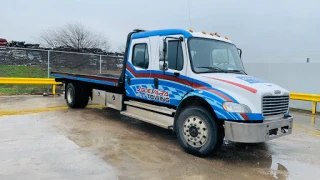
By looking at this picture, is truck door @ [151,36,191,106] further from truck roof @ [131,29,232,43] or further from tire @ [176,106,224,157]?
tire @ [176,106,224,157]

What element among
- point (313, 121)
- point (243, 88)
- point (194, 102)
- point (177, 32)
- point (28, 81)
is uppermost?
point (177, 32)

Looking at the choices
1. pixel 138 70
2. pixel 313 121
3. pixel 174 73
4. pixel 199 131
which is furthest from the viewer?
pixel 313 121

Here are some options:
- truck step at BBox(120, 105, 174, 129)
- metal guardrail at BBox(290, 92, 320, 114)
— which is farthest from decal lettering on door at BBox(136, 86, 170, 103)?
metal guardrail at BBox(290, 92, 320, 114)

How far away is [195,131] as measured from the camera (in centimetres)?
544

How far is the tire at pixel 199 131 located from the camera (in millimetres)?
5180

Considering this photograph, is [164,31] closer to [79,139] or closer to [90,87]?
[79,139]

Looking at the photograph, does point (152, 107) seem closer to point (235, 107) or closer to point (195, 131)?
point (195, 131)

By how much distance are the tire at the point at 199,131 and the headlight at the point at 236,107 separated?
1.30 feet

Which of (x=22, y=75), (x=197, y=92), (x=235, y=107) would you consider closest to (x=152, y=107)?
(x=197, y=92)

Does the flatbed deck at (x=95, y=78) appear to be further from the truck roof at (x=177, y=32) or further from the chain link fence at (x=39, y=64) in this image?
the chain link fence at (x=39, y=64)

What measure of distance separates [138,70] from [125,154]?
242cm

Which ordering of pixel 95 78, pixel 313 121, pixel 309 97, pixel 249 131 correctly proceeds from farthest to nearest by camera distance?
pixel 309 97
pixel 313 121
pixel 95 78
pixel 249 131

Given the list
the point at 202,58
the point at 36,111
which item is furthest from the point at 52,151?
the point at 36,111

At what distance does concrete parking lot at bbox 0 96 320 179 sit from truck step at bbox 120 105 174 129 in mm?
434
